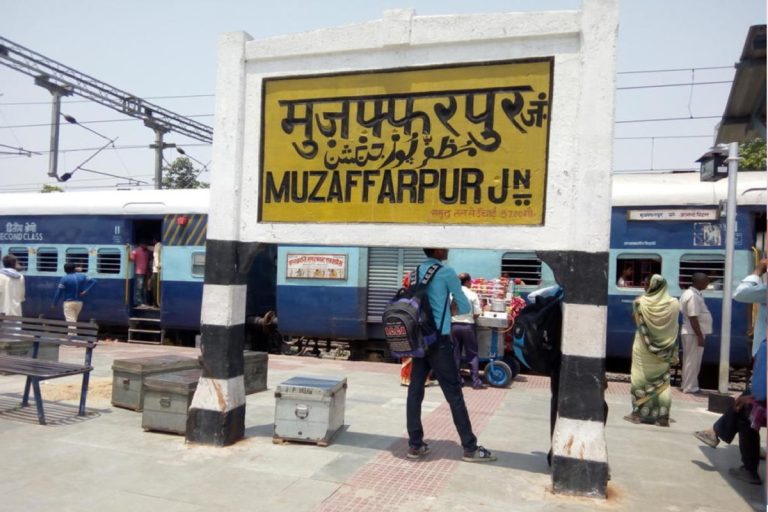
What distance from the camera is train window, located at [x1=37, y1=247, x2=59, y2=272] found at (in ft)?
46.5

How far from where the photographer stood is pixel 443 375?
5.29 metres

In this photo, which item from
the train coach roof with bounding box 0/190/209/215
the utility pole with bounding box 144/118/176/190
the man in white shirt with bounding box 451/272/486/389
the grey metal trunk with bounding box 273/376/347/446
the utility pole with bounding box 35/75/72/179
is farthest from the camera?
the utility pole with bounding box 144/118/176/190

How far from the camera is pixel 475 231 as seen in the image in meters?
5.14

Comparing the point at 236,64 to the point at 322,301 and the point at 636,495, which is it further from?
the point at 322,301

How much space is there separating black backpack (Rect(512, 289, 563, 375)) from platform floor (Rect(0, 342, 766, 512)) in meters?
0.98

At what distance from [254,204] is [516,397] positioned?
4.84 metres

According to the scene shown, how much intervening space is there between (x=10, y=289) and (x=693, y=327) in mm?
10588

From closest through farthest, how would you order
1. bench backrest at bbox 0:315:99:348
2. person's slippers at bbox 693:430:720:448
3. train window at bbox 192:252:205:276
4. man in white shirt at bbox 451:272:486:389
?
person's slippers at bbox 693:430:720:448 → bench backrest at bbox 0:315:99:348 → man in white shirt at bbox 451:272:486:389 → train window at bbox 192:252:205:276

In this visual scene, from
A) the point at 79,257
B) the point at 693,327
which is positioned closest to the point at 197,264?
the point at 79,257

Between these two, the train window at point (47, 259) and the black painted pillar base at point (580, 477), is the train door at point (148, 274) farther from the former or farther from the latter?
the black painted pillar base at point (580, 477)

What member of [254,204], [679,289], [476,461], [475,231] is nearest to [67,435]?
[254,204]

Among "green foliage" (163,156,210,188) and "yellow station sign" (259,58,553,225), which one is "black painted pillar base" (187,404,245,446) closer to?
"yellow station sign" (259,58,553,225)

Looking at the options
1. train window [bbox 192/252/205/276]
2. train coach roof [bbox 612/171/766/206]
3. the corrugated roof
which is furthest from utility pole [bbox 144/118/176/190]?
the corrugated roof

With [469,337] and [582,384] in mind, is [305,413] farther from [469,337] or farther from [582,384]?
[469,337]
